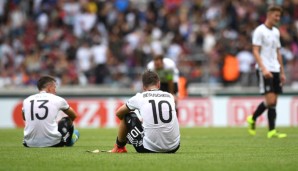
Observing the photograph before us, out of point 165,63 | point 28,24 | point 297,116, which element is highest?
point 28,24

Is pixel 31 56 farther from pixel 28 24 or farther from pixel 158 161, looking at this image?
pixel 158 161

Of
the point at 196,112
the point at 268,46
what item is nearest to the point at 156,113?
the point at 268,46

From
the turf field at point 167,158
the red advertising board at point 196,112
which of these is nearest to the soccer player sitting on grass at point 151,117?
the turf field at point 167,158

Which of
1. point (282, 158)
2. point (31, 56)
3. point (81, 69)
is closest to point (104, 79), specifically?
point (81, 69)

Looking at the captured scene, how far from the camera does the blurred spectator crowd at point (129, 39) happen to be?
25281 mm

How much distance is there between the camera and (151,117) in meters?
11.3

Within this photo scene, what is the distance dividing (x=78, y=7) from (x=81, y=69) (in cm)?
384

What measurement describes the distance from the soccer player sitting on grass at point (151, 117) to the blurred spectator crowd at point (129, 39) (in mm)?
12995

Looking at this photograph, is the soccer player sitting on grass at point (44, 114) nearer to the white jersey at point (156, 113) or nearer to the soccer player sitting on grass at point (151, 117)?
the soccer player sitting on grass at point (151, 117)

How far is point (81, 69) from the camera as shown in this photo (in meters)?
26.5

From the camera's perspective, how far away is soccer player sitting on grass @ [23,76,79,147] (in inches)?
507

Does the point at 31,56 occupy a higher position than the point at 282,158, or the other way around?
the point at 31,56

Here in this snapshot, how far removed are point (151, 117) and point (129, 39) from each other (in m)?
16.2

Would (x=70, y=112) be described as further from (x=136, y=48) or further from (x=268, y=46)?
(x=136, y=48)
